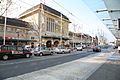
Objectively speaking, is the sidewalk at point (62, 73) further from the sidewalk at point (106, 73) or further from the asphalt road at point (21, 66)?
the asphalt road at point (21, 66)

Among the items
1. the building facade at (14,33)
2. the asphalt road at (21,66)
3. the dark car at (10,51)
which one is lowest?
the asphalt road at (21,66)

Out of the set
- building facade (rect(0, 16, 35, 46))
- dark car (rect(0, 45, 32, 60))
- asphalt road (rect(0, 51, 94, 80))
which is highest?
building facade (rect(0, 16, 35, 46))

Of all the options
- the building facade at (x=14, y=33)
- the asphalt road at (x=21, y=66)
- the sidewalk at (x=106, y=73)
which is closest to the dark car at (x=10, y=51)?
the asphalt road at (x=21, y=66)

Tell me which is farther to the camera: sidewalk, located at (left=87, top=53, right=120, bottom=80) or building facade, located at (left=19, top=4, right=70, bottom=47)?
building facade, located at (left=19, top=4, right=70, bottom=47)

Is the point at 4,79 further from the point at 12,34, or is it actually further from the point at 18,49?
the point at 12,34

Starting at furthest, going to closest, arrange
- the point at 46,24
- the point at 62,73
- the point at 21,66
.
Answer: the point at 46,24, the point at 21,66, the point at 62,73

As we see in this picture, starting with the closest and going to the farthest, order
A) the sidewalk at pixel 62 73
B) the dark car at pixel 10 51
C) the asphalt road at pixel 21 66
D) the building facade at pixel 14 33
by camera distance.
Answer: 1. the sidewalk at pixel 62 73
2. the asphalt road at pixel 21 66
3. the dark car at pixel 10 51
4. the building facade at pixel 14 33

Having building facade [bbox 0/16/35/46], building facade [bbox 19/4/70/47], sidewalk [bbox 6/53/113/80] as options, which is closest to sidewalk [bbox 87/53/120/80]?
sidewalk [bbox 6/53/113/80]

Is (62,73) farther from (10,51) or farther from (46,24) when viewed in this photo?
(46,24)

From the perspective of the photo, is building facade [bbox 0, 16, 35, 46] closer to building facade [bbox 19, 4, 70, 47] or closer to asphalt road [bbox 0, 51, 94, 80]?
building facade [bbox 19, 4, 70, 47]

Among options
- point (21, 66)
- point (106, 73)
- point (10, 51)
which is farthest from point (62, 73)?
point (10, 51)

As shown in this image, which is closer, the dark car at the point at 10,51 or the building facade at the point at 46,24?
the dark car at the point at 10,51

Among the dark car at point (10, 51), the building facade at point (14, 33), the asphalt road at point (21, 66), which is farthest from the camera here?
the building facade at point (14, 33)

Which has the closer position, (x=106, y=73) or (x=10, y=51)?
(x=106, y=73)
